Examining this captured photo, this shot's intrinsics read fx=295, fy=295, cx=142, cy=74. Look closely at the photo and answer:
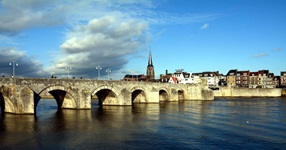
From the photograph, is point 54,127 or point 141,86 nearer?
point 54,127

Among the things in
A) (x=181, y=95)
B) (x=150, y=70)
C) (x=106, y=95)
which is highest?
(x=150, y=70)

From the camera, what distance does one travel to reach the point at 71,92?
51.9 m

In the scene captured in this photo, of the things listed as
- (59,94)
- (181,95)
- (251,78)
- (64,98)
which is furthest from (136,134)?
(251,78)

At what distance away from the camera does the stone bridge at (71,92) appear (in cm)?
4334

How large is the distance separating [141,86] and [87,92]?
→ 1936 centimetres

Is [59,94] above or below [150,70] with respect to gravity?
below

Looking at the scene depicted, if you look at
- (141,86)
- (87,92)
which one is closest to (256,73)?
(141,86)

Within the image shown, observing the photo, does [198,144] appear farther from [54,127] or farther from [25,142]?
[54,127]

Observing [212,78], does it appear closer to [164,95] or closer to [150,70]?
[150,70]

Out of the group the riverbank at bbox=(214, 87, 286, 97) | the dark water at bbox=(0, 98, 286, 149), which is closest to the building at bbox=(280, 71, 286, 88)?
the riverbank at bbox=(214, 87, 286, 97)

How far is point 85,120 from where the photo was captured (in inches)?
1590

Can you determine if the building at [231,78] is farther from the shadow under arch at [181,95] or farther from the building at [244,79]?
the shadow under arch at [181,95]

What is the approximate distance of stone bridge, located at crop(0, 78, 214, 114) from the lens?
43.3 metres

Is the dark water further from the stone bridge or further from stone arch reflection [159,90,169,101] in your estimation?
stone arch reflection [159,90,169,101]
